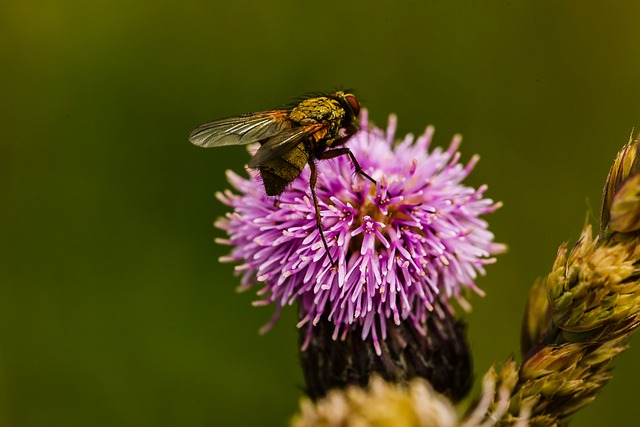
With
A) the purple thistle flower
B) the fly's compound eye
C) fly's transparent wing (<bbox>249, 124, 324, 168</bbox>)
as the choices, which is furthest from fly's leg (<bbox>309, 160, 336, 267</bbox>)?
the fly's compound eye

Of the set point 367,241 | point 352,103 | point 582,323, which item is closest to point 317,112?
point 352,103

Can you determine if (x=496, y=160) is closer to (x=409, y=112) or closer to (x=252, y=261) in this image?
(x=409, y=112)

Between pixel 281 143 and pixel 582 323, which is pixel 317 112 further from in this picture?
pixel 582 323

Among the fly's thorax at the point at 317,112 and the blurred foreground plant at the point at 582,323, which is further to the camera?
the fly's thorax at the point at 317,112

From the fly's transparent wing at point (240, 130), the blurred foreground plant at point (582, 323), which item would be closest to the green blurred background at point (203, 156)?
the fly's transparent wing at point (240, 130)

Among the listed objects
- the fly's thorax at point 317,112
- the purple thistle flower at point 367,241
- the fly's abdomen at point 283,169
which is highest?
the fly's thorax at point 317,112

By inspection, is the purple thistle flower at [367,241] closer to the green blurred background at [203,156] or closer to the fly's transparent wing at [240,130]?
the fly's transparent wing at [240,130]

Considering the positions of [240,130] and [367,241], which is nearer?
[367,241]
